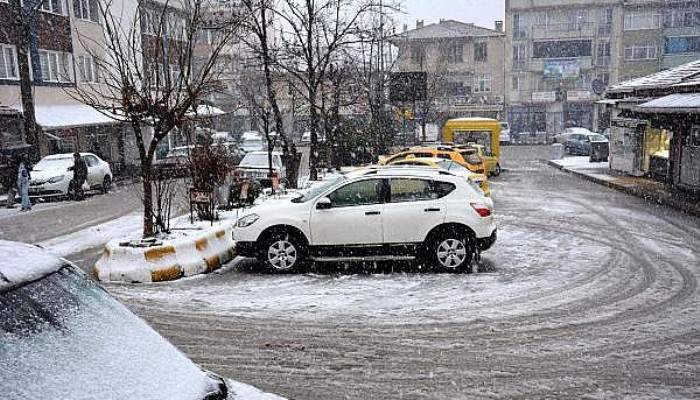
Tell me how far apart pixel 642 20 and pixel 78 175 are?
53118mm

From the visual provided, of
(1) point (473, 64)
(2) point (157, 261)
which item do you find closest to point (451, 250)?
(2) point (157, 261)

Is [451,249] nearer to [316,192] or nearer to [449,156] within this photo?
[316,192]

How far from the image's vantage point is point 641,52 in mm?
55000

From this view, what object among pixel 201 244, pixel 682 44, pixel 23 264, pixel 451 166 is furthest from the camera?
pixel 682 44

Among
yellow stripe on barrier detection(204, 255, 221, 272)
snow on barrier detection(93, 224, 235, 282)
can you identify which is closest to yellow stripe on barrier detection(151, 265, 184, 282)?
snow on barrier detection(93, 224, 235, 282)

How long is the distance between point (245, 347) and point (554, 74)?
182ft

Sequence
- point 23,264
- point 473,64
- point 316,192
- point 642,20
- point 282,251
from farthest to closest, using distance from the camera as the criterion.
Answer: point 473,64 < point 642,20 < point 316,192 < point 282,251 < point 23,264

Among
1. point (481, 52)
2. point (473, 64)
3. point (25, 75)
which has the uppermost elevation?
point (481, 52)

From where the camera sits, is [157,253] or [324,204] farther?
[324,204]

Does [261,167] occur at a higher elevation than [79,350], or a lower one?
lower

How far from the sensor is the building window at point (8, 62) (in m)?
23.7

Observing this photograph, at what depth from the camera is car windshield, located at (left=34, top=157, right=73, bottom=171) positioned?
66.2ft

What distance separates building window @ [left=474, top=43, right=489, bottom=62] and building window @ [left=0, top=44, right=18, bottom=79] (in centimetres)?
4359

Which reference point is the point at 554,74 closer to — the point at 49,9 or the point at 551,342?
the point at 49,9
